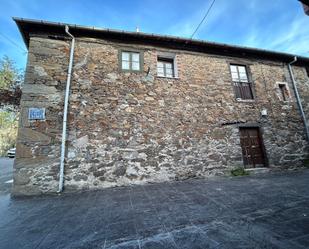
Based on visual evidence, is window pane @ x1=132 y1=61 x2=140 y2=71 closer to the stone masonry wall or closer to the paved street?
the stone masonry wall

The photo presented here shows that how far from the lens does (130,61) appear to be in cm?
537

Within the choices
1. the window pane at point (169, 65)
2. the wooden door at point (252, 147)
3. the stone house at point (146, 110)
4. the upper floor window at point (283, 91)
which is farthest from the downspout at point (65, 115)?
the upper floor window at point (283, 91)

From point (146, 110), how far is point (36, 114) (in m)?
2.96

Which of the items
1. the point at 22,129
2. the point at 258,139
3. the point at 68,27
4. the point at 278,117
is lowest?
the point at 258,139

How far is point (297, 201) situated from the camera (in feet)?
9.82

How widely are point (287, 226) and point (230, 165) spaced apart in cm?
340

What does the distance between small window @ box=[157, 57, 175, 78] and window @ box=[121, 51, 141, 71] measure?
2.52 ft

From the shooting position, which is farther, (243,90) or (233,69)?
(233,69)

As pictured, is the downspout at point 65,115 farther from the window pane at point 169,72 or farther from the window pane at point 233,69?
the window pane at point 233,69

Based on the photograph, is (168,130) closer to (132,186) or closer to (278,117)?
(132,186)

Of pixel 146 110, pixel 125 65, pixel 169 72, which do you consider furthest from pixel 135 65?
pixel 146 110

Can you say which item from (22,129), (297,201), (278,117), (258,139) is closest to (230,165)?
(258,139)

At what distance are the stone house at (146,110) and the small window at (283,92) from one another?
4 cm

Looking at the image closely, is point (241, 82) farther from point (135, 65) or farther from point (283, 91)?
point (135, 65)
